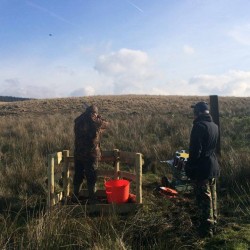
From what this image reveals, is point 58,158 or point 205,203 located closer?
point 205,203

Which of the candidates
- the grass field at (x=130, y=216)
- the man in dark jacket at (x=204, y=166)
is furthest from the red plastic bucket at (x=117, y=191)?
the man in dark jacket at (x=204, y=166)

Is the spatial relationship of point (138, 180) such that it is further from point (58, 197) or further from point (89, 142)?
point (58, 197)

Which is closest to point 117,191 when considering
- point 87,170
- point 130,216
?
point 130,216

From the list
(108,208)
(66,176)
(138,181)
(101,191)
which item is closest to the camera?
(108,208)

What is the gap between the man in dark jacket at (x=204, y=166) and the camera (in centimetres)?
538

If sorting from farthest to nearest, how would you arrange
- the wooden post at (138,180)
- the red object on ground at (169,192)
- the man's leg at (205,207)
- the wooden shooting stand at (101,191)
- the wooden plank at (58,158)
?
the red object on ground at (169,192) → the wooden plank at (58,158) → the wooden post at (138,180) → the wooden shooting stand at (101,191) → the man's leg at (205,207)

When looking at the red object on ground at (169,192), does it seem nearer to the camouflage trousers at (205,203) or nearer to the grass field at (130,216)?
the grass field at (130,216)

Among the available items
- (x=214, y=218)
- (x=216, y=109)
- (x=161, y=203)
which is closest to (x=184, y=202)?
(x=161, y=203)

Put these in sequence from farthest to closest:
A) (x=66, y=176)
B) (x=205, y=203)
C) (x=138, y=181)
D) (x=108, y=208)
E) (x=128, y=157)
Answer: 1. (x=66, y=176)
2. (x=128, y=157)
3. (x=138, y=181)
4. (x=108, y=208)
5. (x=205, y=203)

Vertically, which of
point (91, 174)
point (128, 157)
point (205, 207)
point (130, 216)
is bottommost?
point (130, 216)

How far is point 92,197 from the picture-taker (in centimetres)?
684

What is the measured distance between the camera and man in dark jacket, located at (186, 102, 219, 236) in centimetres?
538

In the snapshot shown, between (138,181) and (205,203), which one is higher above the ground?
(138,181)

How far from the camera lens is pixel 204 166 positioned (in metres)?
5.44
